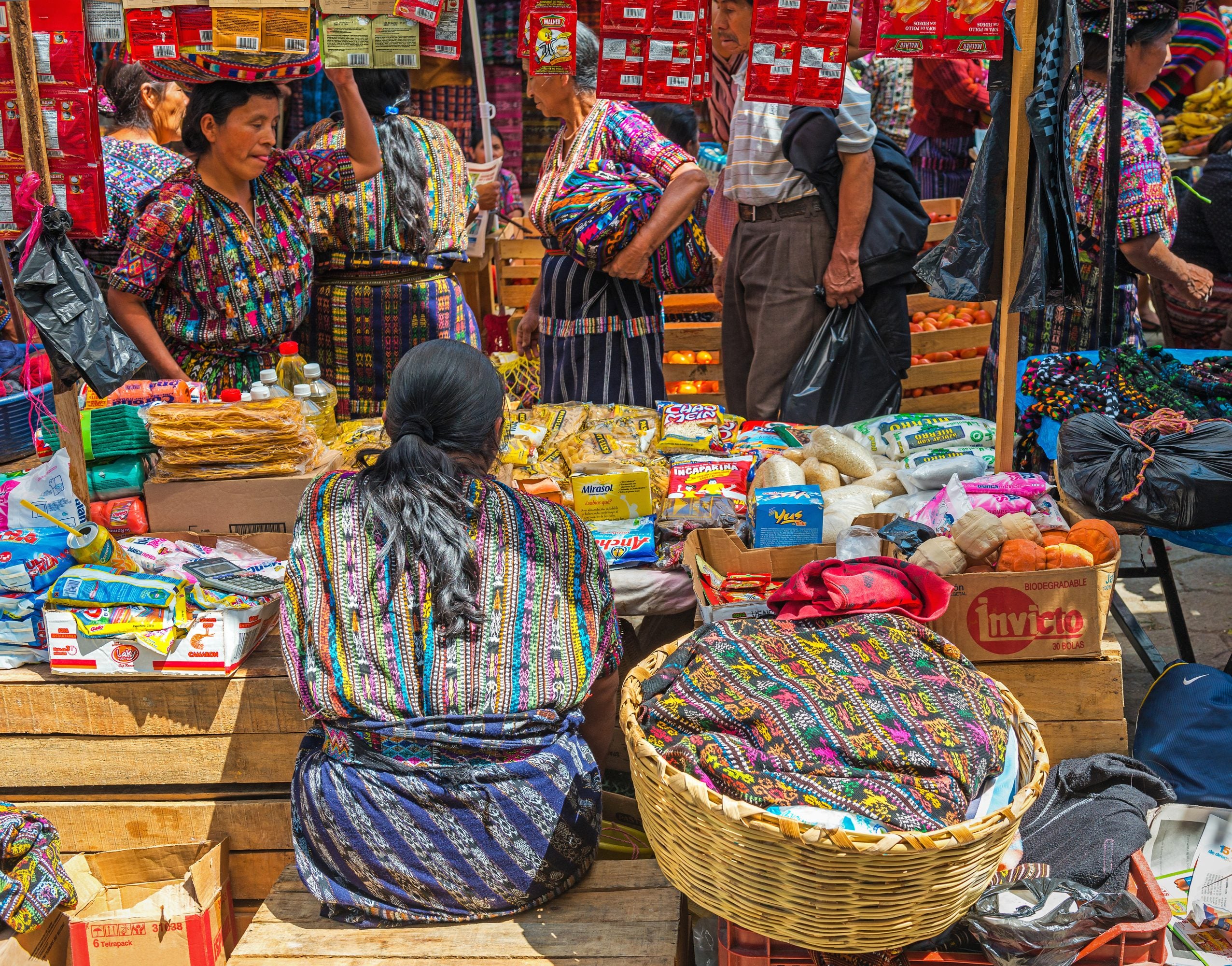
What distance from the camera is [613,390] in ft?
14.4

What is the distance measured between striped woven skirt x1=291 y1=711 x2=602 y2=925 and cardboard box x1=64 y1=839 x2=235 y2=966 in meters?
0.42

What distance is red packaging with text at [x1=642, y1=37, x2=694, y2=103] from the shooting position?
311cm

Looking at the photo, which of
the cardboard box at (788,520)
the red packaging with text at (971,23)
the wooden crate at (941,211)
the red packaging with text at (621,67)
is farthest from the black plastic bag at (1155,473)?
the wooden crate at (941,211)

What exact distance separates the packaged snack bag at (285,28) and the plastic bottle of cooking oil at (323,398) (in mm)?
979

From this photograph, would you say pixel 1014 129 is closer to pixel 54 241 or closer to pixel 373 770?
pixel 373 770

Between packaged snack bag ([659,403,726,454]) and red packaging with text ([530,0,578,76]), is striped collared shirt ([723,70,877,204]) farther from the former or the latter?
packaged snack bag ([659,403,726,454])

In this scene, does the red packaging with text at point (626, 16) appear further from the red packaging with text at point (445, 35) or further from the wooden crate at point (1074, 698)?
the wooden crate at point (1074, 698)

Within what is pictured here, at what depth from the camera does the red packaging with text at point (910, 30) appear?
9.35ft

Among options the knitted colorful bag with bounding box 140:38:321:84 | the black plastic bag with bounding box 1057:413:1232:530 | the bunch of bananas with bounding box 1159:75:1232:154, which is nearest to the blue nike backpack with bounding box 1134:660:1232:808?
the black plastic bag with bounding box 1057:413:1232:530

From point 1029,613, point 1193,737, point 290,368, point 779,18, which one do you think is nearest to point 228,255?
point 290,368

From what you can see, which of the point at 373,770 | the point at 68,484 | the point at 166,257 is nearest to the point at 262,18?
the point at 166,257

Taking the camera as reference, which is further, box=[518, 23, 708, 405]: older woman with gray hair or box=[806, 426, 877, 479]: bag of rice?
box=[518, 23, 708, 405]: older woman with gray hair

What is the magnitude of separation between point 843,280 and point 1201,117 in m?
4.63

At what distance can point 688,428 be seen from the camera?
3.49 metres
